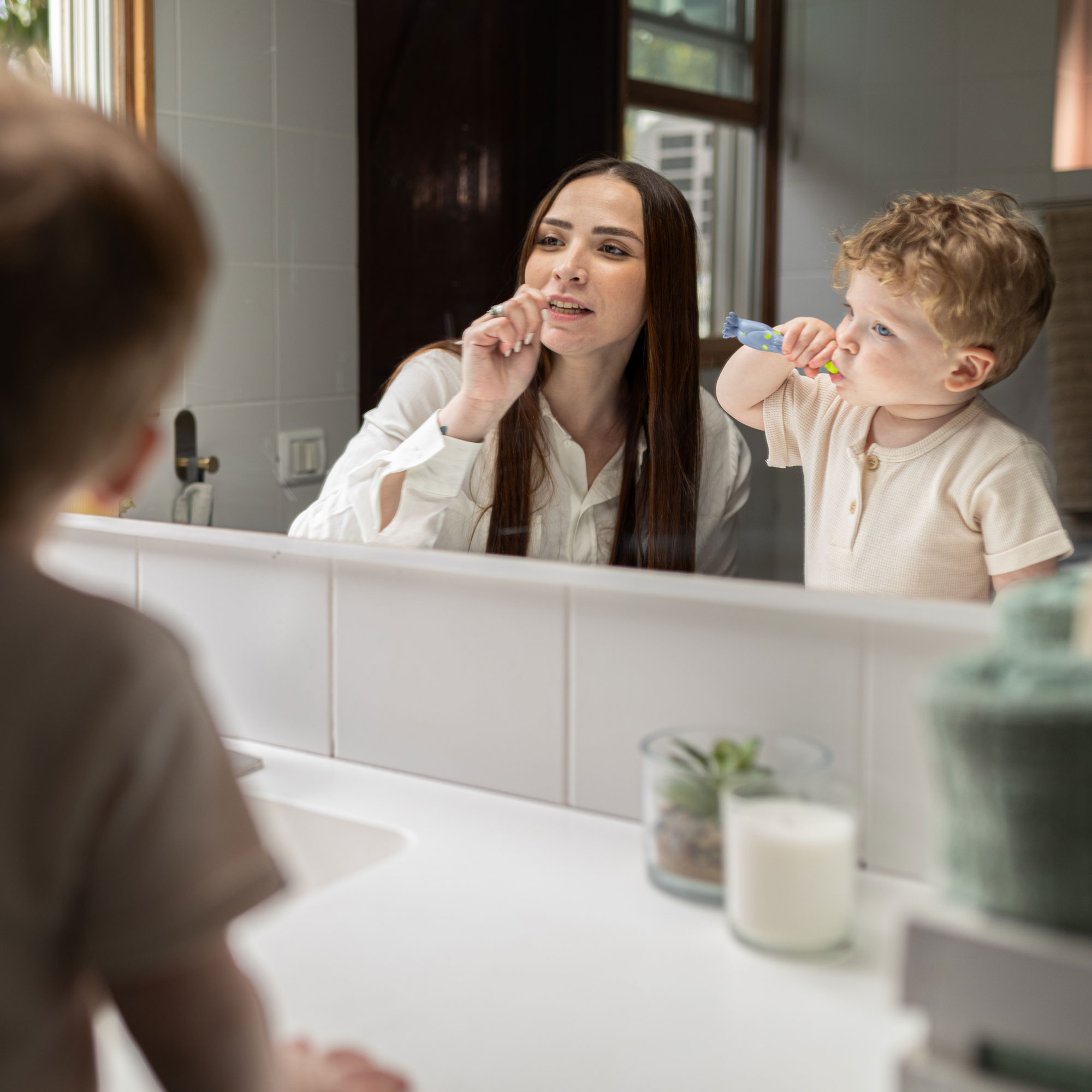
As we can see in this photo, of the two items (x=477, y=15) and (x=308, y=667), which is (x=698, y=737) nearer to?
(x=308, y=667)

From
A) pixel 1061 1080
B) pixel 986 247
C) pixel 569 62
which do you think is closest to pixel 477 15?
pixel 569 62

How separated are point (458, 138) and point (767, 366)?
35 cm

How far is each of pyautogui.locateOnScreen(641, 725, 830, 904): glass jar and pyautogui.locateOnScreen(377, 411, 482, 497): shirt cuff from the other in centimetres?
31

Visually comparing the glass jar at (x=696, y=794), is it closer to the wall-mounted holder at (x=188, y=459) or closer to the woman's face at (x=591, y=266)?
the woman's face at (x=591, y=266)

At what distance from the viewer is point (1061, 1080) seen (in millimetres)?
469

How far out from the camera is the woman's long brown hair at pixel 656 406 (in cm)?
90

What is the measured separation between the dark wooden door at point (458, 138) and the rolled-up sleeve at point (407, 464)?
3cm

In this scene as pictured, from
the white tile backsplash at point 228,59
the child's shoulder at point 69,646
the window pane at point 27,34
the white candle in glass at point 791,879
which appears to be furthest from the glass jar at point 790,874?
the window pane at point 27,34

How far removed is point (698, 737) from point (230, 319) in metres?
0.63

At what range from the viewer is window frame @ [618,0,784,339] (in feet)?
2.80

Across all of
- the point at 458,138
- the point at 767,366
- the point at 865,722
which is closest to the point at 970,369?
the point at 767,366

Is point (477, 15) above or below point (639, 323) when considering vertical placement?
above

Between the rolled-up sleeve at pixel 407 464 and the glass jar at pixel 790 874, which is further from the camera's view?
the rolled-up sleeve at pixel 407 464

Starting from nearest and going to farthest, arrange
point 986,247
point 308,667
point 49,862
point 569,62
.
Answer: point 49,862 < point 986,247 < point 569,62 < point 308,667
